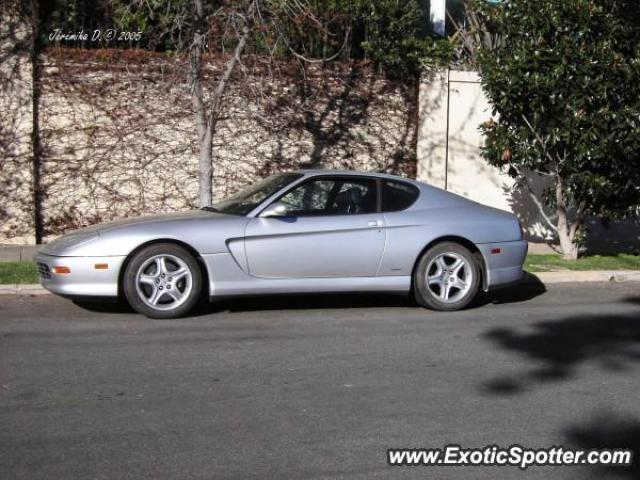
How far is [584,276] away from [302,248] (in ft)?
14.4

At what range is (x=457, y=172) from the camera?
14.7m

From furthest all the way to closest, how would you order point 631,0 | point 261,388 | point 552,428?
point 631,0
point 261,388
point 552,428

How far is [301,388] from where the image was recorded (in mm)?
6070

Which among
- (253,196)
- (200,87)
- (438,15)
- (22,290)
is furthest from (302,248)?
(438,15)

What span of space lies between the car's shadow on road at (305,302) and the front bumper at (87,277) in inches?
23.3

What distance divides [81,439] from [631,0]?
30.5ft

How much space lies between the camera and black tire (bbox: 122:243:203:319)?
8125 millimetres

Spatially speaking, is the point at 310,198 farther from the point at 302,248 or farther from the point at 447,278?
the point at 447,278

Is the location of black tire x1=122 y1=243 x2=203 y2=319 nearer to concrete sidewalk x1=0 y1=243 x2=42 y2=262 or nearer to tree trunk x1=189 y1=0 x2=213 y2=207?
tree trunk x1=189 y1=0 x2=213 y2=207

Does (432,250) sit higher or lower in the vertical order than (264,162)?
lower

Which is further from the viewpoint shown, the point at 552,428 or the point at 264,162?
the point at 264,162

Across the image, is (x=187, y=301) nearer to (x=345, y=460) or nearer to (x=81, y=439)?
(x=81, y=439)

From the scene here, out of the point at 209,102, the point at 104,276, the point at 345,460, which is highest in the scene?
the point at 209,102

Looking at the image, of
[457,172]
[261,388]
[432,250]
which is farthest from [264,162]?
[261,388]
